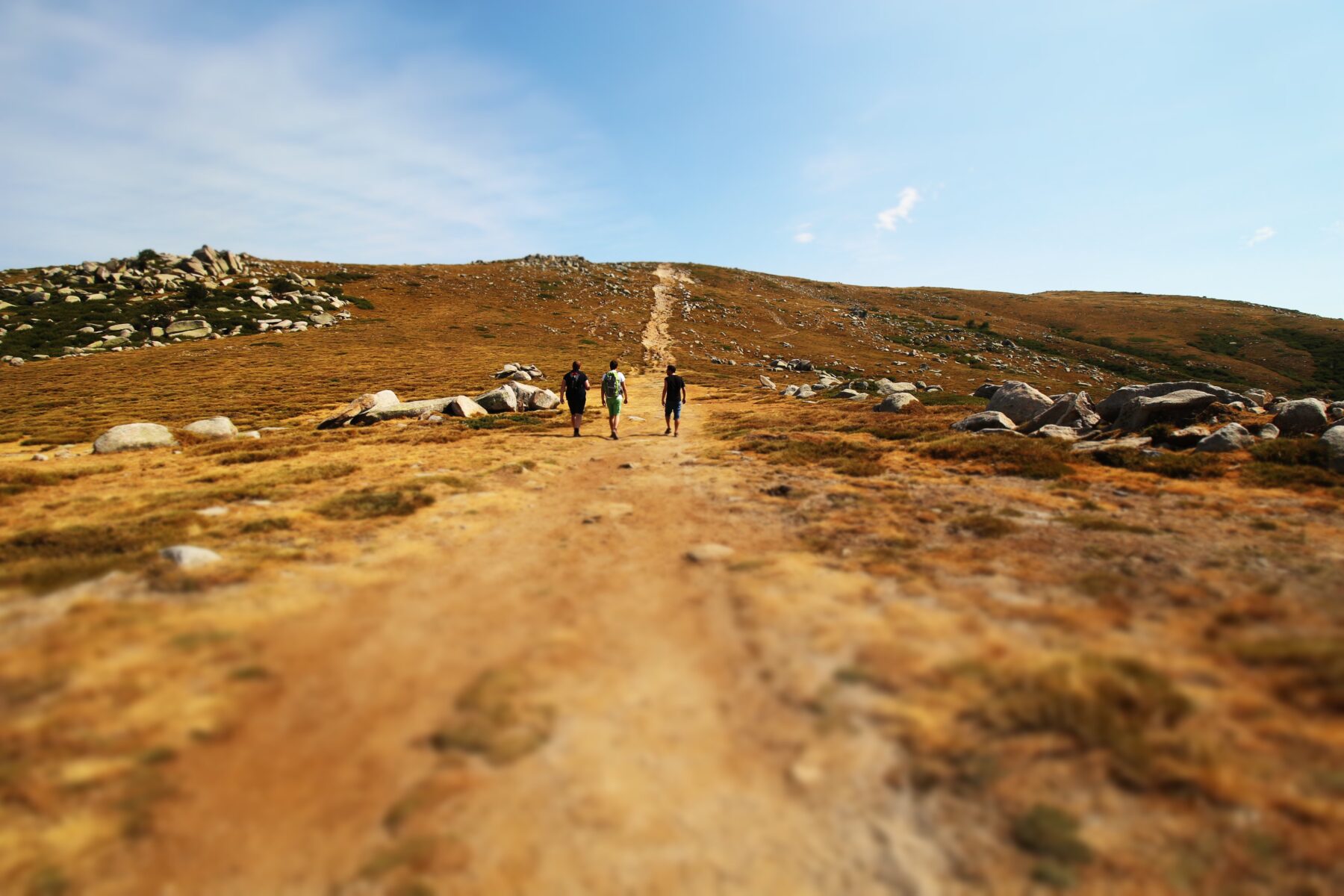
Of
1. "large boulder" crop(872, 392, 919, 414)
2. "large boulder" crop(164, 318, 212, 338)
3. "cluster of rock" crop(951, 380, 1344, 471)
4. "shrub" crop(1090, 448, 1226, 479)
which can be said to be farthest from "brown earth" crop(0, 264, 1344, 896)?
"large boulder" crop(164, 318, 212, 338)

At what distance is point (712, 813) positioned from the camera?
374cm

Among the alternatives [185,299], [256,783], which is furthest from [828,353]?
[185,299]

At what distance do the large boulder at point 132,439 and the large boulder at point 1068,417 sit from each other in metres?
27.7

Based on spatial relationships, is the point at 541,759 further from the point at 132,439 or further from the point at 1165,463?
the point at 132,439

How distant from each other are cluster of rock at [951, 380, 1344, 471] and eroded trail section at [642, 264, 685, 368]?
29.5m

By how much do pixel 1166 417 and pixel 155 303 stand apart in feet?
246

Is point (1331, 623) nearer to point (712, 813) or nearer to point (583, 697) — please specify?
point (712, 813)

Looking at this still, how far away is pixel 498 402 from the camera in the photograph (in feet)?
82.7

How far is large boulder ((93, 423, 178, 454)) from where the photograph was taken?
1678cm

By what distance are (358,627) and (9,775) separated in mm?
2542

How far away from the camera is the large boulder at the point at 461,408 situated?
921 inches

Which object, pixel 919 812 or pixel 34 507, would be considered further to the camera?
pixel 34 507

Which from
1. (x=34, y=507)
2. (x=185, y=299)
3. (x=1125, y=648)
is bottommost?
(x=34, y=507)

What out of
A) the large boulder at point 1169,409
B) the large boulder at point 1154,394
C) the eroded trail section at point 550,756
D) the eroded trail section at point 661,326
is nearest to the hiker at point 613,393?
the eroded trail section at point 550,756
